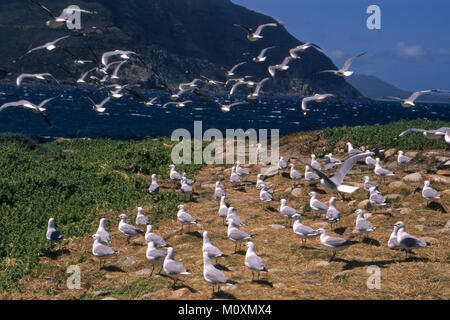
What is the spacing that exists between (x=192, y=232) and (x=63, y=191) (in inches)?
248

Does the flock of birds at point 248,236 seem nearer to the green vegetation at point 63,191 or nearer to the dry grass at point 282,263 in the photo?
the dry grass at point 282,263

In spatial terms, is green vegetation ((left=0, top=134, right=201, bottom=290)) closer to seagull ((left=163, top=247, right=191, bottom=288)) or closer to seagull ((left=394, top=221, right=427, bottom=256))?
seagull ((left=163, top=247, right=191, bottom=288))

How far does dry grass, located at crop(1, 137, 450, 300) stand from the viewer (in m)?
8.05

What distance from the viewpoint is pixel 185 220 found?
12.1 metres

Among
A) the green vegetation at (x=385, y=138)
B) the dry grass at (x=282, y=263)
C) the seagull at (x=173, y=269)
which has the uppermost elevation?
the green vegetation at (x=385, y=138)

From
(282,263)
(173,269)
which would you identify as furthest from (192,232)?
(173,269)

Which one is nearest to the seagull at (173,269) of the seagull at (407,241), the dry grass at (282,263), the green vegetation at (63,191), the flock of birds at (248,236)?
the flock of birds at (248,236)

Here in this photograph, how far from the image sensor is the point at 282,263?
9883 millimetres

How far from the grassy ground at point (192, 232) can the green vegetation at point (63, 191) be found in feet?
0.16

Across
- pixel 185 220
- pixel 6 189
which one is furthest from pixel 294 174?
pixel 6 189

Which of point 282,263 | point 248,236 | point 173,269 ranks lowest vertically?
point 282,263

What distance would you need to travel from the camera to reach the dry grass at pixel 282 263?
8.05 meters

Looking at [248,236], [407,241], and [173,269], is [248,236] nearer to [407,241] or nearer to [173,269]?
[173,269]

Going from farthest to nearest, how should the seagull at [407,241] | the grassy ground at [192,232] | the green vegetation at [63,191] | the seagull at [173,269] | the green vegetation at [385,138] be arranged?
1. the green vegetation at [385,138]
2. the green vegetation at [63,191]
3. the seagull at [407,241]
4. the grassy ground at [192,232]
5. the seagull at [173,269]
